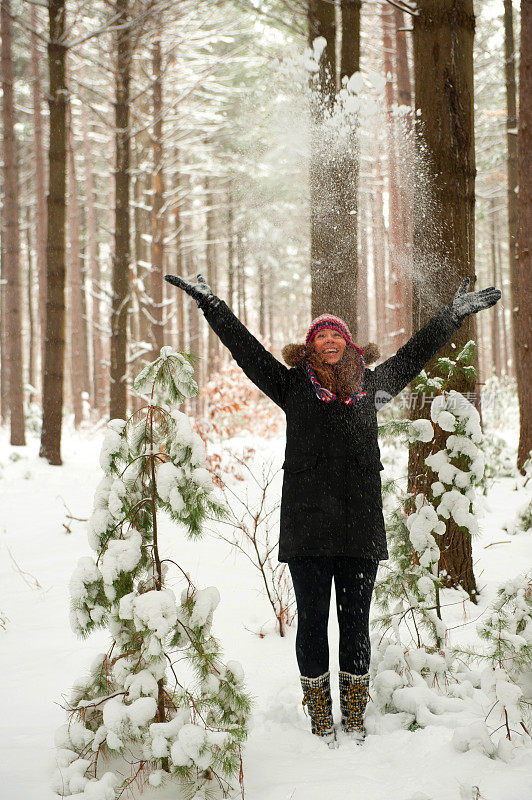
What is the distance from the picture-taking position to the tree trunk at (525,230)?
23.9 feet

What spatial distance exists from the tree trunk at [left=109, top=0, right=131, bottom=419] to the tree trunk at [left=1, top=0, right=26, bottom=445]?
2658 mm

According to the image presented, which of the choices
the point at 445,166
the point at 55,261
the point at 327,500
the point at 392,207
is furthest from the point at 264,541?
the point at 55,261

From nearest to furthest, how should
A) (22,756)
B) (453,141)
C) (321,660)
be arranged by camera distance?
1. (22,756)
2. (321,660)
3. (453,141)

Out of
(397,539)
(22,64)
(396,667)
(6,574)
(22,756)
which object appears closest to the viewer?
(22,756)

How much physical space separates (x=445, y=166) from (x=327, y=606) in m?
2.71

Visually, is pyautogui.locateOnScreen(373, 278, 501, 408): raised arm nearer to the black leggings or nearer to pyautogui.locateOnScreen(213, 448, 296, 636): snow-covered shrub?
the black leggings

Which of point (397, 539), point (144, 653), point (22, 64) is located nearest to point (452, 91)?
point (397, 539)

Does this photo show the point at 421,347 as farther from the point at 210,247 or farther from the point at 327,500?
the point at 210,247

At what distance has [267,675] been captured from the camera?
10.4ft

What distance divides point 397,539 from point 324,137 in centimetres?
422

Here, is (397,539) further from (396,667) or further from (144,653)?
(144,653)

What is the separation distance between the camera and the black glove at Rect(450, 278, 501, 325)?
2770mm

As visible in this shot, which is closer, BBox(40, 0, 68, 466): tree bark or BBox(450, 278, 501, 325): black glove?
BBox(450, 278, 501, 325): black glove

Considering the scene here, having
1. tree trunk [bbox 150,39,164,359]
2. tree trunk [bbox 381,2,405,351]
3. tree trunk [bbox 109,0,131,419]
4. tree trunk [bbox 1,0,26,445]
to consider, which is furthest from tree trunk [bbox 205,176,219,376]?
tree trunk [bbox 109,0,131,419]
